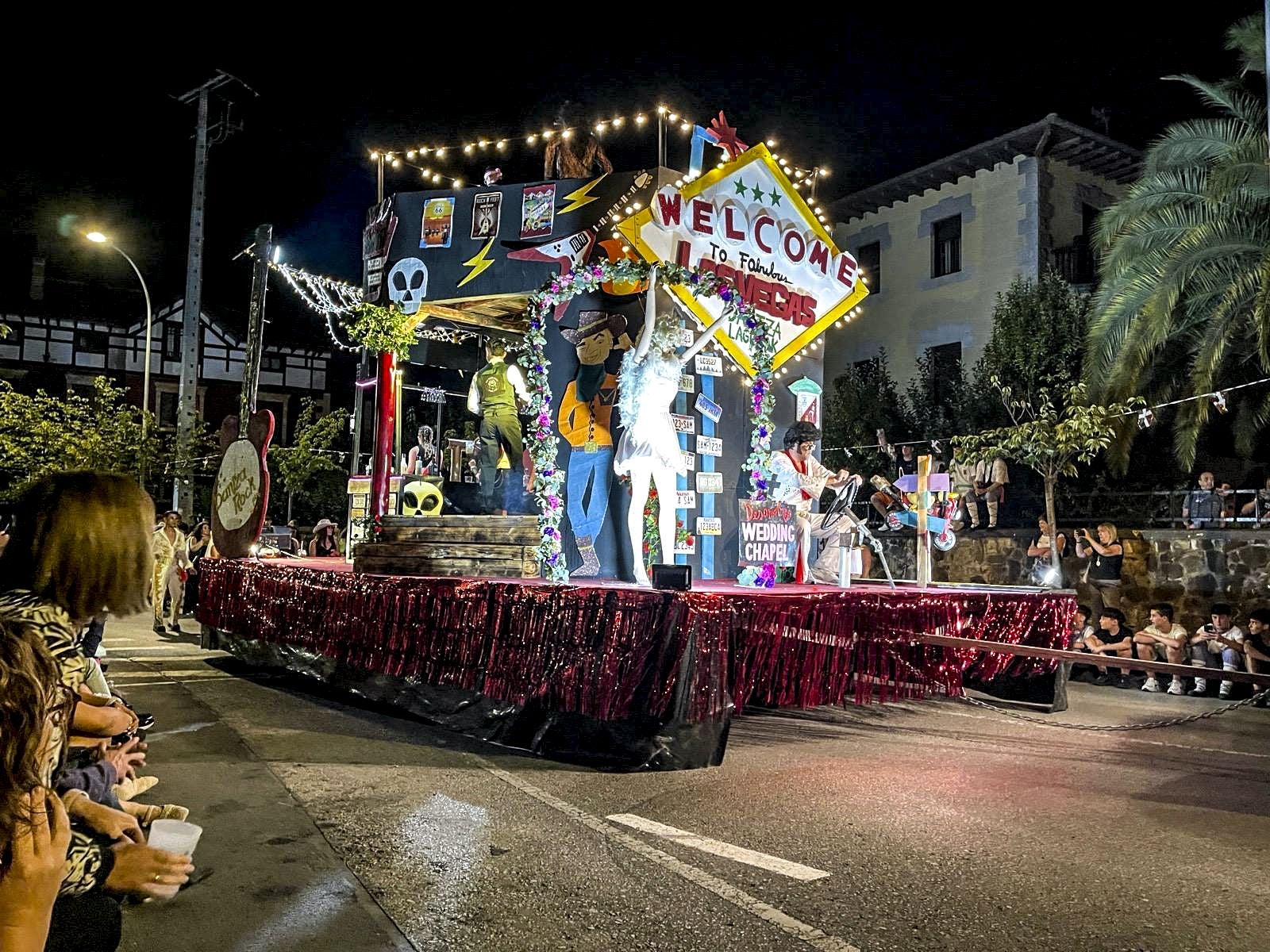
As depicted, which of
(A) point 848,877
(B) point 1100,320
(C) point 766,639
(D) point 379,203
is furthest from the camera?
(B) point 1100,320

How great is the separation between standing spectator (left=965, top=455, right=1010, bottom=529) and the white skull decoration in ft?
35.1

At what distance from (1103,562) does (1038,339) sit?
595 centimetres

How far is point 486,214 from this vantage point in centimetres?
1131

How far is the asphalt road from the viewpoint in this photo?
378cm

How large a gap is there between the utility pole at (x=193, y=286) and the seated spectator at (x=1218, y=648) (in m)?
18.8

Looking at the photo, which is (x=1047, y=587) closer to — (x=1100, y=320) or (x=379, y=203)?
(x=1100, y=320)

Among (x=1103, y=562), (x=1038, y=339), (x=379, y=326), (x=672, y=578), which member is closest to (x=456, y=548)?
(x=379, y=326)

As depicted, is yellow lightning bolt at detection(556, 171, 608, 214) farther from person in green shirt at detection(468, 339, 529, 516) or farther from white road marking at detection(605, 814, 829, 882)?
white road marking at detection(605, 814, 829, 882)

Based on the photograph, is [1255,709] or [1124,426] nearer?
[1255,709]

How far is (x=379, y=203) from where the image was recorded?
12.1 metres

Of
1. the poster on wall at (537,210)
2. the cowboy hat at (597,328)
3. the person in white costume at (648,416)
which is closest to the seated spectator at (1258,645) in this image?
the person in white costume at (648,416)

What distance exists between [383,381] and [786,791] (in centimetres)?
903

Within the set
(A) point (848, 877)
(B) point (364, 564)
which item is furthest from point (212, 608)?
(A) point (848, 877)

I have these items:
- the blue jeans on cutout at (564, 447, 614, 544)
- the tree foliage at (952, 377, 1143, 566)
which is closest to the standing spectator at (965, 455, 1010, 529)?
the tree foliage at (952, 377, 1143, 566)
